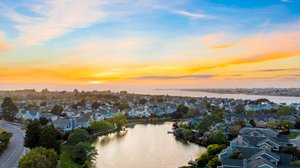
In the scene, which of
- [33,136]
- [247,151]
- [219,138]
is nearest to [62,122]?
[33,136]

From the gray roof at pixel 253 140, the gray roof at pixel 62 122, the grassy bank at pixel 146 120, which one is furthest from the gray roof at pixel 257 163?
the grassy bank at pixel 146 120

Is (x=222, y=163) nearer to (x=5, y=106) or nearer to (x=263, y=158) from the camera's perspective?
(x=263, y=158)

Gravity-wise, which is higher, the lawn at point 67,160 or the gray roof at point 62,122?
the gray roof at point 62,122

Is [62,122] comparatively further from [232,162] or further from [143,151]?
[232,162]

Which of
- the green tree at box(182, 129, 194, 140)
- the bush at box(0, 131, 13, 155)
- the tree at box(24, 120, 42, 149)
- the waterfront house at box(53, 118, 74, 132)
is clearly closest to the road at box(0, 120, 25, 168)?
the bush at box(0, 131, 13, 155)

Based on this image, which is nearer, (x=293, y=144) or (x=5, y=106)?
(x=293, y=144)

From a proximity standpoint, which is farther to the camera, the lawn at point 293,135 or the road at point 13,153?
the lawn at point 293,135

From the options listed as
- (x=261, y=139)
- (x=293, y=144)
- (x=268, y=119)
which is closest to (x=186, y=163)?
(x=261, y=139)

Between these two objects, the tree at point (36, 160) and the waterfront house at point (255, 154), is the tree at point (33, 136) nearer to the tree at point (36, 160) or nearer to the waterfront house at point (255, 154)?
the tree at point (36, 160)
